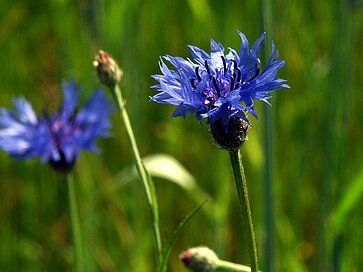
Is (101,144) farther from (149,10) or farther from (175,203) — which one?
(149,10)

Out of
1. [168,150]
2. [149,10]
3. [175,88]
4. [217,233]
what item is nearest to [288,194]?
[217,233]

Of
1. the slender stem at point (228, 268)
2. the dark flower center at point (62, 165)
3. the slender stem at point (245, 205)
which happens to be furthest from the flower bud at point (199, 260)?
the dark flower center at point (62, 165)

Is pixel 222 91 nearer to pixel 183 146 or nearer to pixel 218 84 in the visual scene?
pixel 218 84

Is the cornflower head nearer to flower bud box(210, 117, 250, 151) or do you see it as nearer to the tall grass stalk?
flower bud box(210, 117, 250, 151)

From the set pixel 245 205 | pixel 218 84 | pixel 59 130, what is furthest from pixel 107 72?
pixel 59 130

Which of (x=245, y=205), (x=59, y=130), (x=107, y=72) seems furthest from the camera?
(x=59, y=130)

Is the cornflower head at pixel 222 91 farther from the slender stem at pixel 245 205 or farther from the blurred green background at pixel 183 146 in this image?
the blurred green background at pixel 183 146

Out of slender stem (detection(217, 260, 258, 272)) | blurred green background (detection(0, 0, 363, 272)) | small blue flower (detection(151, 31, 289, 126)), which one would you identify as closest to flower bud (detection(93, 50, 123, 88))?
small blue flower (detection(151, 31, 289, 126))

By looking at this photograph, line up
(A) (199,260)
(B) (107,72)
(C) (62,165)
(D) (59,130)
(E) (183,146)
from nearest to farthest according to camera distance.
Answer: (A) (199,260)
(B) (107,72)
(C) (62,165)
(D) (59,130)
(E) (183,146)
